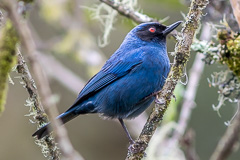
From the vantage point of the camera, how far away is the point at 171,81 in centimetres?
353

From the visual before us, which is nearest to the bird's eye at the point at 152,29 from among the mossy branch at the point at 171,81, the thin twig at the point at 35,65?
the mossy branch at the point at 171,81

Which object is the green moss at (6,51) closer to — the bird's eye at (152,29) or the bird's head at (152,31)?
the bird's head at (152,31)

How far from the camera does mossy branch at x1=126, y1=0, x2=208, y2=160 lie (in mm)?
3529

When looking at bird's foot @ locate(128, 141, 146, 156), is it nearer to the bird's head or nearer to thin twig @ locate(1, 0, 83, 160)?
thin twig @ locate(1, 0, 83, 160)

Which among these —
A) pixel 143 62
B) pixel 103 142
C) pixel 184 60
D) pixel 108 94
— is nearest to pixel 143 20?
pixel 143 62

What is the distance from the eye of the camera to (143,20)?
16.7 ft

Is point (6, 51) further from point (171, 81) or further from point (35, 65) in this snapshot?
point (171, 81)


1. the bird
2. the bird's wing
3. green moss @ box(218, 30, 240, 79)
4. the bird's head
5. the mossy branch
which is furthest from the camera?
the bird's head

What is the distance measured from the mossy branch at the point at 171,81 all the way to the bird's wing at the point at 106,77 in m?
1.50

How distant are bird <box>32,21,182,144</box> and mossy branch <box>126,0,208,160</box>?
3.56 feet

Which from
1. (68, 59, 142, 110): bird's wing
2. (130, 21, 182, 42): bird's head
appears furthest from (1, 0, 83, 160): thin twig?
(130, 21, 182, 42): bird's head

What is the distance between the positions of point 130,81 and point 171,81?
4.74 ft

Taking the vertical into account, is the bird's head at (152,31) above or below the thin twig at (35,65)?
above

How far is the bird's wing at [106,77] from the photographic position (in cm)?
510
